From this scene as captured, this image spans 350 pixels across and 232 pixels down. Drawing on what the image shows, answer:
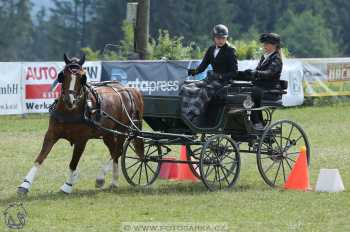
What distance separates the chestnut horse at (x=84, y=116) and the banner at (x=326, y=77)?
1374 centimetres

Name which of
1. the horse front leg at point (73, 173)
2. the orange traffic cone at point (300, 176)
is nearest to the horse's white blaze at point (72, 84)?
the horse front leg at point (73, 173)

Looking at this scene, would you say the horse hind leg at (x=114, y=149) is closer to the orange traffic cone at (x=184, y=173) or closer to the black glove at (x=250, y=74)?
the orange traffic cone at (x=184, y=173)

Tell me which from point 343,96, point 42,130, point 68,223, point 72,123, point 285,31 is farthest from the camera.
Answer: point 285,31

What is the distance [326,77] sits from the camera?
25.8 meters

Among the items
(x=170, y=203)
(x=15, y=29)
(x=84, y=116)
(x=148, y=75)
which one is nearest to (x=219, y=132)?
(x=170, y=203)

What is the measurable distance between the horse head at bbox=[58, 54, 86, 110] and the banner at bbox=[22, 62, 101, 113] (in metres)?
11.3

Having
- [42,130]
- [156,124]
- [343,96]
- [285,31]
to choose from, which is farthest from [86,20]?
[156,124]

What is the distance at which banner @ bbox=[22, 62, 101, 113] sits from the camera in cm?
2211

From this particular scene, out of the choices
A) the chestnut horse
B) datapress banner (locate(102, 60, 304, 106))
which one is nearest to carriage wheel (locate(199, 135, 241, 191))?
the chestnut horse

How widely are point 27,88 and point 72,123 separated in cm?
1121

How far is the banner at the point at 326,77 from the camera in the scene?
25.5 m

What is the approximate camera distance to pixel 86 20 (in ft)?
277

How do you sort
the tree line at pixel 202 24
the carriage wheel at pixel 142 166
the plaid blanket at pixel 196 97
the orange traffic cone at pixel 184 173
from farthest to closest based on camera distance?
the tree line at pixel 202 24, the orange traffic cone at pixel 184 173, the carriage wheel at pixel 142 166, the plaid blanket at pixel 196 97

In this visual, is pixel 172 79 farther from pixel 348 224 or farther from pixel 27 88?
pixel 348 224
